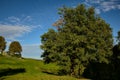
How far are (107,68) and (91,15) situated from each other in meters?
14.7

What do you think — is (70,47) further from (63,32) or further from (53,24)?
(53,24)

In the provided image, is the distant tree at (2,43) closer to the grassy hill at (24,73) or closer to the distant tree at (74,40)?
the grassy hill at (24,73)

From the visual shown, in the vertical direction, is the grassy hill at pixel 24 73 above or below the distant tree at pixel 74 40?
below

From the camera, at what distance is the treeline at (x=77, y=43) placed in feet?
166

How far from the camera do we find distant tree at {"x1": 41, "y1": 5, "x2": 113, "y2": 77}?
5047 centimetres

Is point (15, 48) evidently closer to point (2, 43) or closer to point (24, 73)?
point (2, 43)


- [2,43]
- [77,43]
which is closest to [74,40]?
[77,43]

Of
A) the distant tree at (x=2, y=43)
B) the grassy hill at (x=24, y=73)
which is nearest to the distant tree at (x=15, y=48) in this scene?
the distant tree at (x=2, y=43)

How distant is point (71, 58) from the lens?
53344mm

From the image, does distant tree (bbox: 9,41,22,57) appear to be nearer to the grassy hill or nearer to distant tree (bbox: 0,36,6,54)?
distant tree (bbox: 0,36,6,54)

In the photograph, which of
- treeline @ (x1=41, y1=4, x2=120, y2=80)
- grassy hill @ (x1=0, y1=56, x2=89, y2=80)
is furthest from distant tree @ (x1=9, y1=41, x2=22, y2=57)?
treeline @ (x1=41, y1=4, x2=120, y2=80)

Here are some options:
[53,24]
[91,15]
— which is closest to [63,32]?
[53,24]

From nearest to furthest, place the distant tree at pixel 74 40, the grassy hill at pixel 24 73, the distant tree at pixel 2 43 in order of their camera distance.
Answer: the grassy hill at pixel 24 73 < the distant tree at pixel 74 40 < the distant tree at pixel 2 43

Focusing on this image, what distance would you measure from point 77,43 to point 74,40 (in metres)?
0.94
